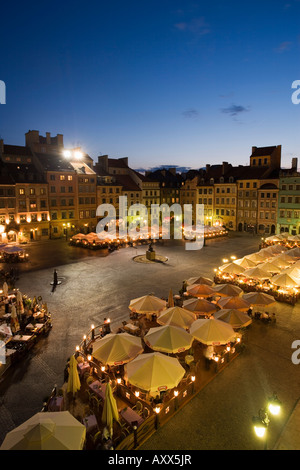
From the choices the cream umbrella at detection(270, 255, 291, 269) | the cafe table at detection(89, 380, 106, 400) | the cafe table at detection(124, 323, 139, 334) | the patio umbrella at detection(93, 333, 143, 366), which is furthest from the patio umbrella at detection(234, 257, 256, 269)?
the cafe table at detection(89, 380, 106, 400)

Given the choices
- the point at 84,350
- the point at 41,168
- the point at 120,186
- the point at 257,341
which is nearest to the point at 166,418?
the point at 84,350

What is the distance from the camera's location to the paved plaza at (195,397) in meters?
10.2

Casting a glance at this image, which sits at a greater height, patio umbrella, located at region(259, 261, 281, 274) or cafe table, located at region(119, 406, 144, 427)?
patio umbrella, located at region(259, 261, 281, 274)

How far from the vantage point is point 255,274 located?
78.6 ft

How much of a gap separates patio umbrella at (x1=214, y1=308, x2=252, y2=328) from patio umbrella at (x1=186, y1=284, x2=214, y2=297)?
13.6 ft

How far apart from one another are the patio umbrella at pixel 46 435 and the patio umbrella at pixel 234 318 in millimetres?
10056

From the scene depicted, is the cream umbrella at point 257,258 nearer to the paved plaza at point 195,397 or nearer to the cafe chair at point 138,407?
the paved plaza at point 195,397

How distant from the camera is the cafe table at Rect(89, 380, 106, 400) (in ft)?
38.2

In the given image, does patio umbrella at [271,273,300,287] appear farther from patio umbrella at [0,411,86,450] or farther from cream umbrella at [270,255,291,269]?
patio umbrella at [0,411,86,450]

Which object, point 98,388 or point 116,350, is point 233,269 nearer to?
point 116,350

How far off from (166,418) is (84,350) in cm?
610

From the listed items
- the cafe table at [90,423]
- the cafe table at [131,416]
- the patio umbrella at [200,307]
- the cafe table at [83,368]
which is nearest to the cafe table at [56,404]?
the cafe table at [90,423]

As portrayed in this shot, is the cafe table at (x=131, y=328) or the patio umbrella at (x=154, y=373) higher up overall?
the patio umbrella at (x=154, y=373)

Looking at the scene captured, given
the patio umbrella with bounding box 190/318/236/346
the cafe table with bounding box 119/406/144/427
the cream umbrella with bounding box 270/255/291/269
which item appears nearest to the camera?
the cafe table with bounding box 119/406/144/427
